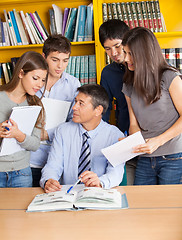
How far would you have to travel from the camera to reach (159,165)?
6.32ft

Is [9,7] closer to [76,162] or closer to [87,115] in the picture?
[87,115]

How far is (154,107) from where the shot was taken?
1.93 meters

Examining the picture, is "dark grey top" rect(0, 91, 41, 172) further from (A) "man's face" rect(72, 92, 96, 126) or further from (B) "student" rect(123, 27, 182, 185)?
(B) "student" rect(123, 27, 182, 185)

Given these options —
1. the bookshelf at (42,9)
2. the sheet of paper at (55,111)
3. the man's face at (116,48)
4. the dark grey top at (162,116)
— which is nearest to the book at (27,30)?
the bookshelf at (42,9)

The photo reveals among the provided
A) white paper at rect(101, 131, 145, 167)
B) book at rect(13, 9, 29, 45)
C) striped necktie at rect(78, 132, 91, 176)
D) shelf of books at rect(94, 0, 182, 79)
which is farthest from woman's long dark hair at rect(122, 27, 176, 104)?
book at rect(13, 9, 29, 45)

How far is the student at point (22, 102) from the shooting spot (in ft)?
6.32

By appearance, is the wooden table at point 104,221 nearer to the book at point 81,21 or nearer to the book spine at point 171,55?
the book spine at point 171,55

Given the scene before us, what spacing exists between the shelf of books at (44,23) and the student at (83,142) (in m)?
1.02

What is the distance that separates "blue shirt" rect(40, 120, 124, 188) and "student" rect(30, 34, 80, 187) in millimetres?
163

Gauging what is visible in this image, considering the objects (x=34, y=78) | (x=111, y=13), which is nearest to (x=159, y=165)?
(x=34, y=78)

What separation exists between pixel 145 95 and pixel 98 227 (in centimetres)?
88

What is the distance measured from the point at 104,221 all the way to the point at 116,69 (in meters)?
1.39

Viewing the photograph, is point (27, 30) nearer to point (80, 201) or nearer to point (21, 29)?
point (21, 29)

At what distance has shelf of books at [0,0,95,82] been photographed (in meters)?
3.03
